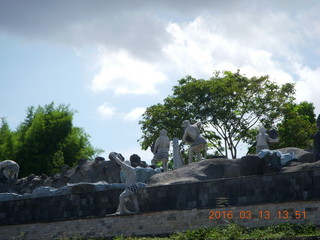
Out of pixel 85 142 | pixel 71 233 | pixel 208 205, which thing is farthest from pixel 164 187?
pixel 85 142

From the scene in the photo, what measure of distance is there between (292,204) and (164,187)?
5.75m

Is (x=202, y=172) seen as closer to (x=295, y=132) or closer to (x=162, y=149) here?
(x=162, y=149)

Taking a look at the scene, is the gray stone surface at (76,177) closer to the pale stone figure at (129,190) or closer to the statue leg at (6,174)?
the statue leg at (6,174)

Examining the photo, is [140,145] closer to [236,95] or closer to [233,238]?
[236,95]

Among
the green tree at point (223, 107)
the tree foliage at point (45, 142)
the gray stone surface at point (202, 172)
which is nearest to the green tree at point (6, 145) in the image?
the tree foliage at point (45, 142)

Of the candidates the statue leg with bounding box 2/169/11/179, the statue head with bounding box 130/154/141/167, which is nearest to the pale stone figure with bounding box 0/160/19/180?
the statue leg with bounding box 2/169/11/179

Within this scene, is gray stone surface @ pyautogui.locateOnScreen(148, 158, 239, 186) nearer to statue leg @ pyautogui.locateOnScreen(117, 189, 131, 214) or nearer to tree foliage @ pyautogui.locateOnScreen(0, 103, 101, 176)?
statue leg @ pyautogui.locateOnScreen(117, 189, 131, 214)

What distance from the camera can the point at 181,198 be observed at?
2461cm

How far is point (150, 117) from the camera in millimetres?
47562

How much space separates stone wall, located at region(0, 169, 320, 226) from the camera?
21.7m
